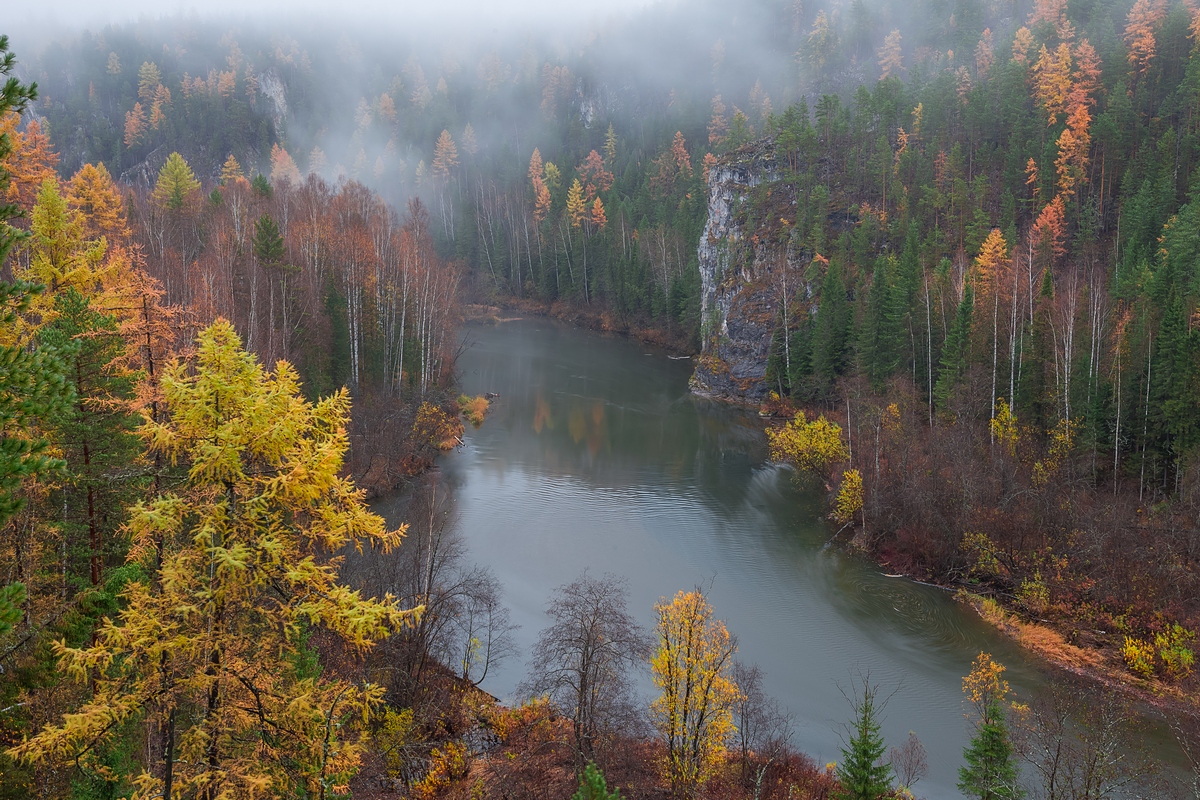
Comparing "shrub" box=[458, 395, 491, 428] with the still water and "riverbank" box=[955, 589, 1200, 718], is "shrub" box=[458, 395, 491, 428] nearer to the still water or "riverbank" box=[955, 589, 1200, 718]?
the still water

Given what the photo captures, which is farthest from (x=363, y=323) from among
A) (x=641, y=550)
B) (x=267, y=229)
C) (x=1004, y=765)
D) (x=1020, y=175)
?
(x=1020, y=175)

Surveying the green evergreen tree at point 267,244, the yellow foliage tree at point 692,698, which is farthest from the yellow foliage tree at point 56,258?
the green evergreen tree at point 267,244

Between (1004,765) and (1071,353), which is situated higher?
(1071,353)

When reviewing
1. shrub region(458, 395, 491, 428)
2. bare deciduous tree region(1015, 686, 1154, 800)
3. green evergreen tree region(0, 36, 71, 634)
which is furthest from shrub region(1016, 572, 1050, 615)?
shrub region(458, 395, 491, 428)

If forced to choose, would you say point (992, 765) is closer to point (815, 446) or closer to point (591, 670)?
point (591, 670)

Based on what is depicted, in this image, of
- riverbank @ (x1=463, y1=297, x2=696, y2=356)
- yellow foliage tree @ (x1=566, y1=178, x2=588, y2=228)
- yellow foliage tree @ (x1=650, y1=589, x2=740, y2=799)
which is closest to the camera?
yellow foliage tree @ (x1=650, y1=589, x2=740, y2=799)

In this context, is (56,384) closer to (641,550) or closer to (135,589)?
(135,589)

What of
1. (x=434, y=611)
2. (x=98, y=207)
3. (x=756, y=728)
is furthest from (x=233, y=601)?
(x=98, y=207)
